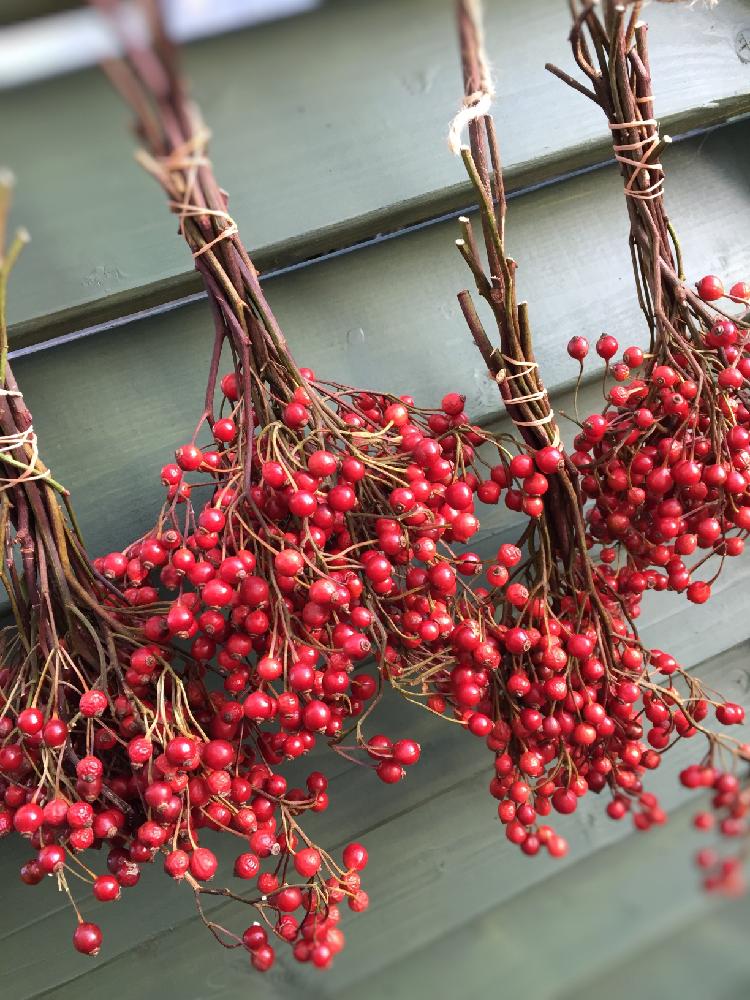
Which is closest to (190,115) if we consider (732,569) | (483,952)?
(483,952)

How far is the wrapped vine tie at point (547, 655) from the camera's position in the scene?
709 mm

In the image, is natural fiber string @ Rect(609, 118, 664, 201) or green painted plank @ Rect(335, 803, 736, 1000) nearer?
green painted plank @ Rect(335, 803, 736, 1000)

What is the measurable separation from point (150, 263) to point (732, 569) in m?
0.94

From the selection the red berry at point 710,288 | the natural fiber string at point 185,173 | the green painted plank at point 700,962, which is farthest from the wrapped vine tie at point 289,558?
the green painted plank at point 700,962

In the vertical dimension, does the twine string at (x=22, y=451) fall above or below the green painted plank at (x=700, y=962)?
above

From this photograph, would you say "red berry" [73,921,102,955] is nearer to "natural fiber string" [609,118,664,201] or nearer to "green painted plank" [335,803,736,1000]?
"green painted plank" [335,803,736,1000]

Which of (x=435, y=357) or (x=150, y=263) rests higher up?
(x=150, y=263)

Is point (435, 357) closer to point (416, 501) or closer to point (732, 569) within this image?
point (416, 501)

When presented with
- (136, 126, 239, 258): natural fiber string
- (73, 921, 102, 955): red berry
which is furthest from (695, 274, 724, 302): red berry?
(73, 921, 102, 955): red berry

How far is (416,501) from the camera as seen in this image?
638mm

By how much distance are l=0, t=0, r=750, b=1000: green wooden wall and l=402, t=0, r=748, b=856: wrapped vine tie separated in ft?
0.41

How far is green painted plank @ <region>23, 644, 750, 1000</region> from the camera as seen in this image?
0.98 metres

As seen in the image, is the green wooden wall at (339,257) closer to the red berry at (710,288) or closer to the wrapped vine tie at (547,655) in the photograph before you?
the wrapped vine tie at (547,655)

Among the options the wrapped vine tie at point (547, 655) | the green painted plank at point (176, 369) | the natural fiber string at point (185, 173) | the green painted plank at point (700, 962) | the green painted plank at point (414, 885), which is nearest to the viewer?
the green painted plank at point (700, 962)
